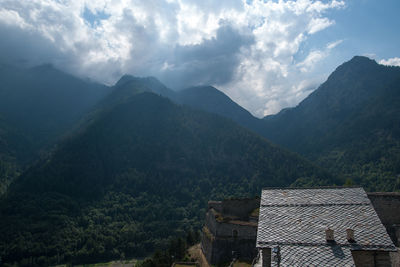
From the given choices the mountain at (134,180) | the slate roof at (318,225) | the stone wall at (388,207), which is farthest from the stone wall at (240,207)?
the mountain at (134,180)

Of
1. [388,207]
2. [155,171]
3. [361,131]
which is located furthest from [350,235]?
[361,131]

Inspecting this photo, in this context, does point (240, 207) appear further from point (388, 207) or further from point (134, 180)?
point (134, 180)

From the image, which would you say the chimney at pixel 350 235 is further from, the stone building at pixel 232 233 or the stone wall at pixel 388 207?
the stone building at pixel 232 233

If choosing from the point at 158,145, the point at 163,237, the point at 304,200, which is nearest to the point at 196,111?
the point at 158,145

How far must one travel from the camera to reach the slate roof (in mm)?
9477

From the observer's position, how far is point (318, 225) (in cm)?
1061

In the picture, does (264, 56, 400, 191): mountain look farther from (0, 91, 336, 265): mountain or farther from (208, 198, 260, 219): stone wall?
(208, 198, 260, 219): stone wall

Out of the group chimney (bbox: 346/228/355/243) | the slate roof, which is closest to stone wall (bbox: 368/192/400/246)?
the slate roof

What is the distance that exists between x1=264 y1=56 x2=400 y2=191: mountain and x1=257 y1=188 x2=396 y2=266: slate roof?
107 metres

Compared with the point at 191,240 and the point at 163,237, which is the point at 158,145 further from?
the point at 191,240

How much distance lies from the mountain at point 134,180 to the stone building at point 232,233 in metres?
50.4

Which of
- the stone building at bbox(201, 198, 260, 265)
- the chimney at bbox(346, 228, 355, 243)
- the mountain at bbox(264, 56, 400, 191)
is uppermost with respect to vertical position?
the mountain at bbox(264, 56, 400, 191)

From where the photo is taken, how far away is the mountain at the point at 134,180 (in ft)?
279

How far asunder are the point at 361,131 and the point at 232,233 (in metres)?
144
